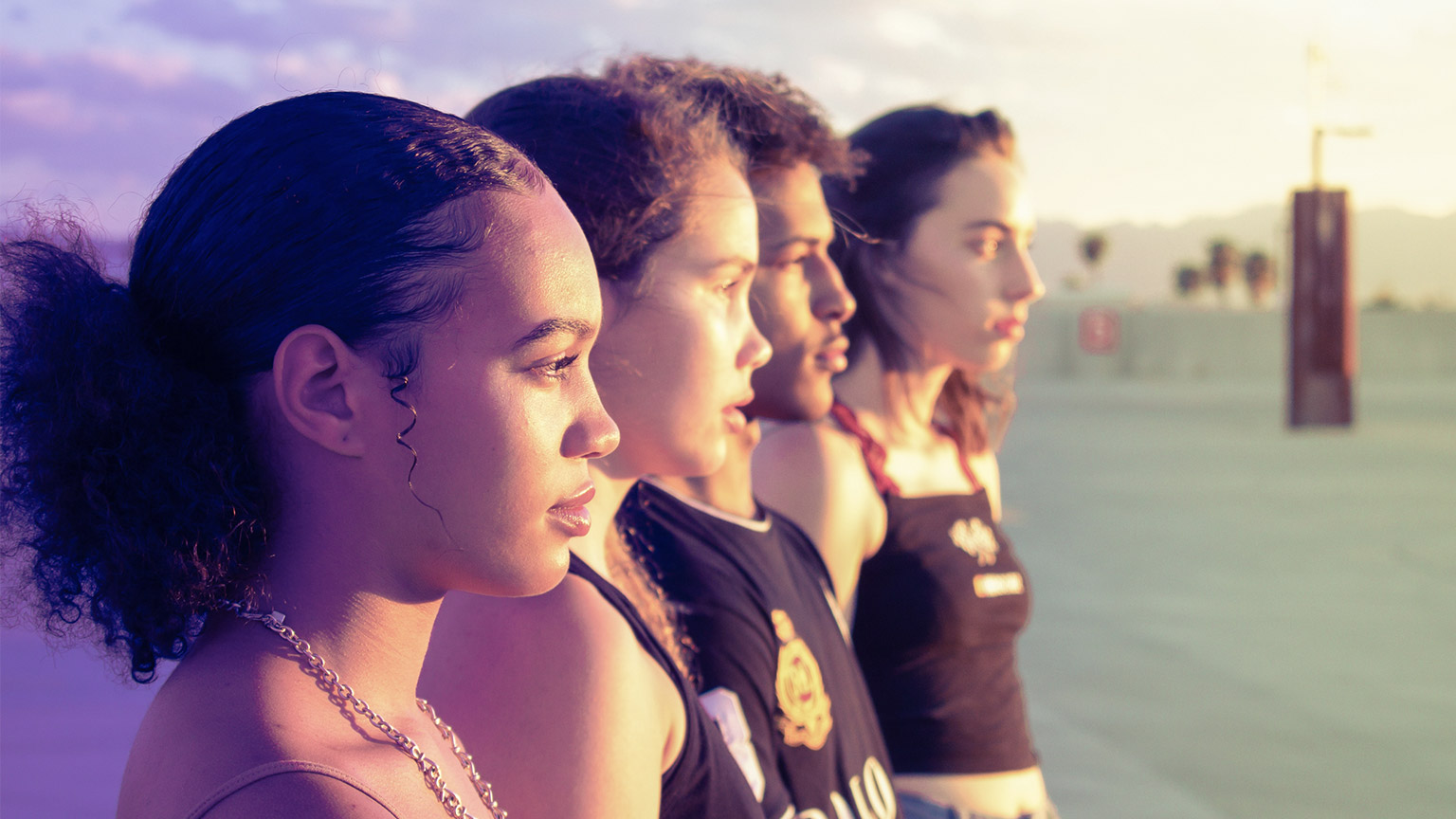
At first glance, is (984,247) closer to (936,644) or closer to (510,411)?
(936,644)

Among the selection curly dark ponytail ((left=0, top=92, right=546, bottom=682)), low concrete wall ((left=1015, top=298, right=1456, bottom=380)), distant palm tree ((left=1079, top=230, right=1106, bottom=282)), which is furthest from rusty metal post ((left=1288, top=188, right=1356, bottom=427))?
distant palm tree ((left=1079, top=230, right=1106, bottom=282))

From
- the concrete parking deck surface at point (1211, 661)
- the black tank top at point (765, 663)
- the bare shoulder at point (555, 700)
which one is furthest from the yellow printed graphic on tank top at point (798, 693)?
the concrete parking deck surface at point (1211, 661)

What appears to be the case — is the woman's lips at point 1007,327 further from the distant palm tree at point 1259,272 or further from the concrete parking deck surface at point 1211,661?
the distant palm tree at point 1259,272

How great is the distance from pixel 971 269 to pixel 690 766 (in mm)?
1449

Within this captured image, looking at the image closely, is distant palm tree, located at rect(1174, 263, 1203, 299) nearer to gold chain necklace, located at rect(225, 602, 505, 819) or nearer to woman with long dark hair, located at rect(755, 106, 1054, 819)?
woman with long dark hair, located at rect(755, 106, 1054, 819)

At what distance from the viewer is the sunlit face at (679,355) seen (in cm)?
141

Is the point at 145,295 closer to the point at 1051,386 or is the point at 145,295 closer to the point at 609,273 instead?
the point at 609,273

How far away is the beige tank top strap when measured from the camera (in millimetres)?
776

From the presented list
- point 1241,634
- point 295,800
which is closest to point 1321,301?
point 1241,634

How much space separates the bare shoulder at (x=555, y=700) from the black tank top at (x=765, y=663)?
14.4 inches

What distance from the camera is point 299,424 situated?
0.88 m

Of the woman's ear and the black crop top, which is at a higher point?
the woman's ear

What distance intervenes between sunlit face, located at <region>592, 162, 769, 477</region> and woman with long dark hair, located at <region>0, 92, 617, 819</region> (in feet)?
1.41

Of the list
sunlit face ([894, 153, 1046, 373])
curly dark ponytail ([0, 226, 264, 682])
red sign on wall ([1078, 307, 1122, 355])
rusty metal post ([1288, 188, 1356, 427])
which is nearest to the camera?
curly dark ponytail ([0, 226, 264, 682])
